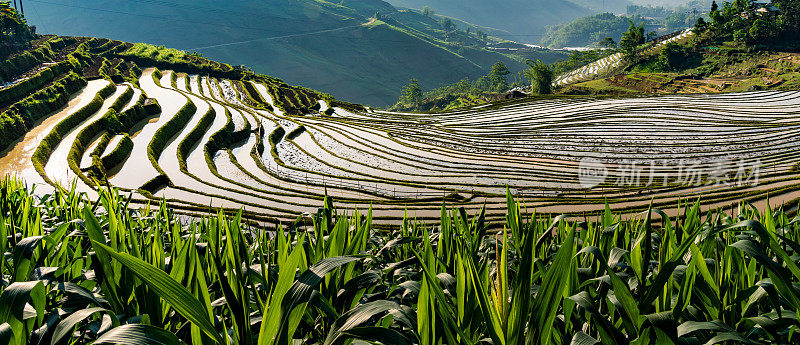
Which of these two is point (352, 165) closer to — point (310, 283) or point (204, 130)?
point (204, 130)

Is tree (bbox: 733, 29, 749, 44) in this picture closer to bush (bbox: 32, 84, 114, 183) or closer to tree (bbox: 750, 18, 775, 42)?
tree (bbox: 750, 18, 775, 42)

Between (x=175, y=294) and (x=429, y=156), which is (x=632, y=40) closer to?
(x=429, y=156)

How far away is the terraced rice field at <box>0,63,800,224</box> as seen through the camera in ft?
65.0

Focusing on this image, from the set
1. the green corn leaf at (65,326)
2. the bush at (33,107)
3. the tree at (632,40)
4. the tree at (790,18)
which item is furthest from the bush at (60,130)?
the tree at (790,18)

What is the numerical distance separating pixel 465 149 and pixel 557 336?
102 ft

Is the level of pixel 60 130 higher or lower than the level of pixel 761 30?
lower

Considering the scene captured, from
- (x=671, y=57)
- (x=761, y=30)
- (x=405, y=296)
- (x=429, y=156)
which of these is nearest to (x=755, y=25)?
(x=761, y=30)

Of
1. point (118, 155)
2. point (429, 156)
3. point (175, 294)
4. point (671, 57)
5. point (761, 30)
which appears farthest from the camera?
point (671, 57)

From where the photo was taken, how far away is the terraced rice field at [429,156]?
1980cm

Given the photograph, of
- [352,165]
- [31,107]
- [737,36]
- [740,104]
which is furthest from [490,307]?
[737,36]

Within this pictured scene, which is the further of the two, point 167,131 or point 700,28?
point 700,28

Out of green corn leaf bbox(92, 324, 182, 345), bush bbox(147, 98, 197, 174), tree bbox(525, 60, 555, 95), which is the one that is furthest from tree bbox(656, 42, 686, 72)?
green corn leaf bbox(92, 324, 182, 345)

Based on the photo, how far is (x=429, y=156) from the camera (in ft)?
100.0

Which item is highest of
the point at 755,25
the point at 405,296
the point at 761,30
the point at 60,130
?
the point at 755,25
